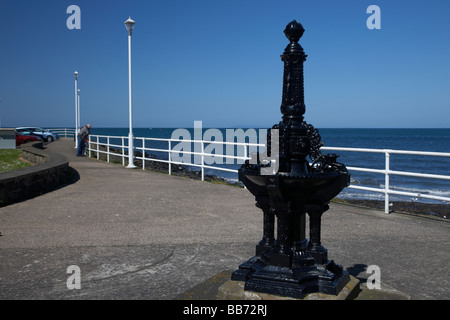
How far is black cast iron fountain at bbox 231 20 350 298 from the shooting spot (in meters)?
2.96

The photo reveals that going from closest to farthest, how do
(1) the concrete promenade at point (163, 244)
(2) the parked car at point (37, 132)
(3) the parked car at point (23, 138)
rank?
1. (1) the concrete promenade at point (163, 244)
2. (3) the parked car at point (23, 138)
3. (2) the parked car at point (37, 132)

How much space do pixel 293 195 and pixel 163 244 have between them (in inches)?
116

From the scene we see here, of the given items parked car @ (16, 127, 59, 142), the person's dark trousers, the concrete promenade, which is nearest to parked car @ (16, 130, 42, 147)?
parked car @ (16, 127, 59, 142)

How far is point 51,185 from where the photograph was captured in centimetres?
1067

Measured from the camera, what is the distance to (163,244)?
5531mm

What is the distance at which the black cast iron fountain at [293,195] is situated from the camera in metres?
2.96

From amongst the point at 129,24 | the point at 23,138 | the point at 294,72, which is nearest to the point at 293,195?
the point at 294,72

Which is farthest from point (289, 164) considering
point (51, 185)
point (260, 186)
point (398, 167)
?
point (398, 167)

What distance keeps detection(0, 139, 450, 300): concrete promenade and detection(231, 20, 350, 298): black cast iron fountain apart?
1.09 m

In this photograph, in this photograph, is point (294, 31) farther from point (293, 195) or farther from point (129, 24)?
point (129, 24)

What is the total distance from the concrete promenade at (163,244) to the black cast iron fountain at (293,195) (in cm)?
109

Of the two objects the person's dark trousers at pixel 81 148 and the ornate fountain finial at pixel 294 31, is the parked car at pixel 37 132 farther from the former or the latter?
the ornate fountain finial at pixel 294 31

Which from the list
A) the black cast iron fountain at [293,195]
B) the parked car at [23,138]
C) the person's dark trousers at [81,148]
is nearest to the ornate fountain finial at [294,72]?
the black cast iron fountain at [293,195]
